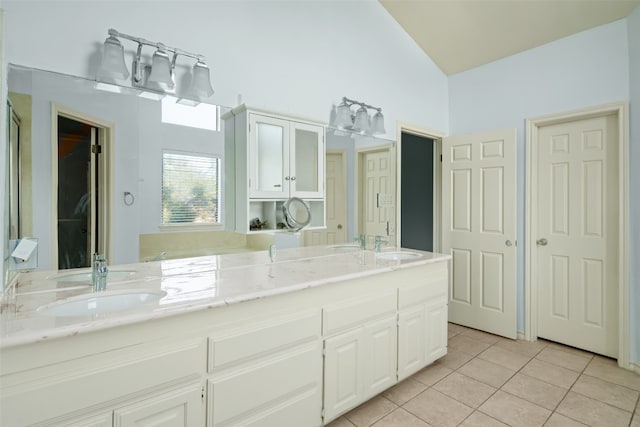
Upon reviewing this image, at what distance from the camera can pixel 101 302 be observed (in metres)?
1.40

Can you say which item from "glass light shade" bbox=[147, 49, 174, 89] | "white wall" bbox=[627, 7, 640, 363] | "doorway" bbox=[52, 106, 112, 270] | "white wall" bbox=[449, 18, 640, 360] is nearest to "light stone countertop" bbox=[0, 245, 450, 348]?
"doorway" bbox=[52, 106, 112, 270]

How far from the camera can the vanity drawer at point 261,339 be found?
4.30 ft

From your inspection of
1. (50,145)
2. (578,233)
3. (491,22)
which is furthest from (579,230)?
(50,145)

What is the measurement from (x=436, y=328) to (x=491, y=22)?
258cm

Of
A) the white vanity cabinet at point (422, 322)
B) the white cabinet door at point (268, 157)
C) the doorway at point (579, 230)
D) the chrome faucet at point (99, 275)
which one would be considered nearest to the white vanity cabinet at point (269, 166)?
the white cabinet door at point (268, 157)

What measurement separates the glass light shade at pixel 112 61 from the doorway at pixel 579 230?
3187 mm

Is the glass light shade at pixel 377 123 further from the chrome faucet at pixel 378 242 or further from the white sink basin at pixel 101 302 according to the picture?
the white sink basin at pixel 101 302

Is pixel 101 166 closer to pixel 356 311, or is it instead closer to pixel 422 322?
pixel 356 311

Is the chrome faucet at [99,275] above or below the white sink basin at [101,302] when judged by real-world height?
above

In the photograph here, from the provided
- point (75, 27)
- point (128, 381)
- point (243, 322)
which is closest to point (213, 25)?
point (75, 27)

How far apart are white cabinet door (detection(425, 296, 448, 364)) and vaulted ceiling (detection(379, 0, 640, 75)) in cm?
235

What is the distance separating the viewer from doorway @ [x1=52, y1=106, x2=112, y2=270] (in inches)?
57.1

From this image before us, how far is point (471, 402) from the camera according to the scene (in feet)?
6.70

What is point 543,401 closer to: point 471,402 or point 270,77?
point 471,402
